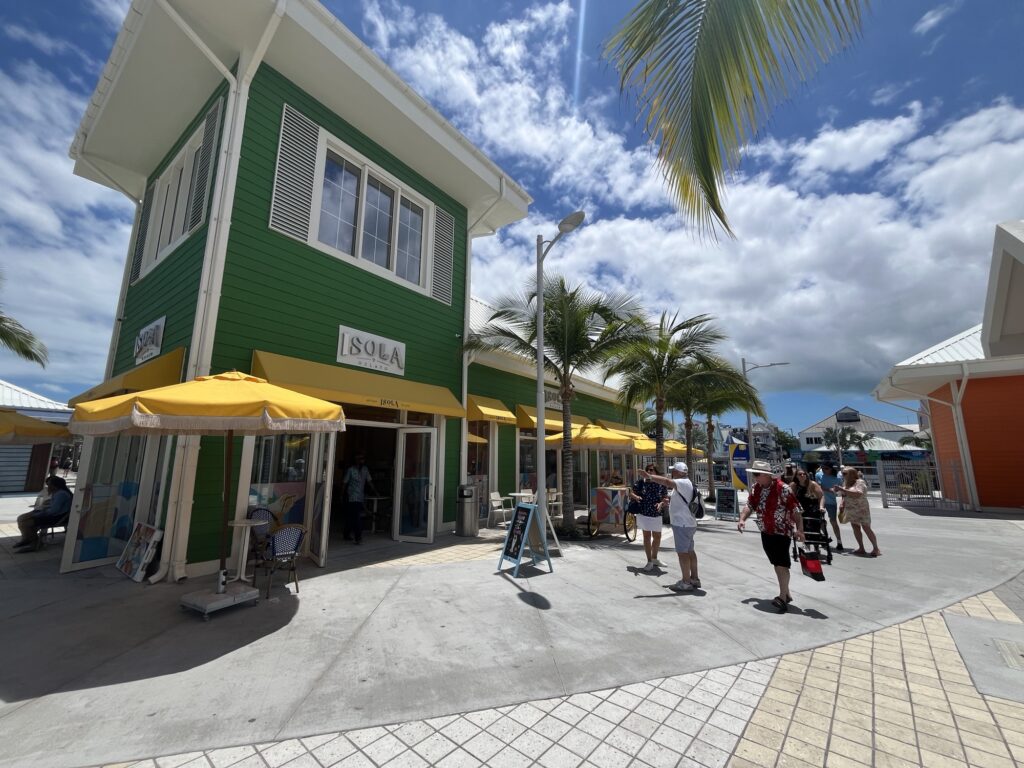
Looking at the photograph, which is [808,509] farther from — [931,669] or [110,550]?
[110,550]

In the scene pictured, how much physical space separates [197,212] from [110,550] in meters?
5.76

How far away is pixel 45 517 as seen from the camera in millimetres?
8164

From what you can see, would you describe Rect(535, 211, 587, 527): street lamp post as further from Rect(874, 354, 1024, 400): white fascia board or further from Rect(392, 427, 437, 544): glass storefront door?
Rect(874, 354, 1024, 400): white fascia board

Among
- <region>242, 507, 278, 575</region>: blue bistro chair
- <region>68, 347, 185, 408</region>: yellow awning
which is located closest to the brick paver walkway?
<region>242, 507, 278, 575</region>: blue bistro chair

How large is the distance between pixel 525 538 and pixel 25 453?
Result: 2538 centimetres

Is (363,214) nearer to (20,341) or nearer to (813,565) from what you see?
(813,565)

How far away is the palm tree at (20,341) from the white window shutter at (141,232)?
891cm

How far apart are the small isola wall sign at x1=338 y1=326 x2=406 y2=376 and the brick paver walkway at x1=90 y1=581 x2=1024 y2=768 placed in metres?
6.43

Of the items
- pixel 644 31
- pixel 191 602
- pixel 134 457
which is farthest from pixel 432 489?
pixel 644 31

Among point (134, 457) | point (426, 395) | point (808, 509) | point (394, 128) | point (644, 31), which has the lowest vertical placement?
point (808, 509)

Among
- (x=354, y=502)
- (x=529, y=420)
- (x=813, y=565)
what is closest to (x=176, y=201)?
(x=354, y=502)

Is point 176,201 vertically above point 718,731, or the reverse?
point 176,201

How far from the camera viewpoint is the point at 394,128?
30.2ft

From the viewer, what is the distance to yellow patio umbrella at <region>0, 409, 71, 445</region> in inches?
328
